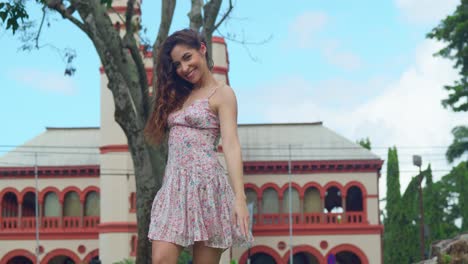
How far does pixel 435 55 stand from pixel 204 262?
3328 centimetres

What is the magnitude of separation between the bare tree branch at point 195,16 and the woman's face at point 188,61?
8953 millimetres

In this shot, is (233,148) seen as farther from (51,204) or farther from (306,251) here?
(51,204)

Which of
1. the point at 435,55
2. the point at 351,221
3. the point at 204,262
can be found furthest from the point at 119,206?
the point at 204,262

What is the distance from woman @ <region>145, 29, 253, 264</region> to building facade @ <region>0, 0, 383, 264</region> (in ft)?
130

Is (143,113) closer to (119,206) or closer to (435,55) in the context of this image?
(435,55)

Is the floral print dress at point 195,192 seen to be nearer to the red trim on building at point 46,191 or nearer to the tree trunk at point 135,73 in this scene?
the tree trunk at point 135,73

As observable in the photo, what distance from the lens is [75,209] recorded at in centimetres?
4906

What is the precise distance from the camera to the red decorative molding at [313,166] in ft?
156

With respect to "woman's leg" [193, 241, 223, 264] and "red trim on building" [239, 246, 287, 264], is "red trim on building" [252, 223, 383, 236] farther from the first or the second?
"woman's leg" [193, 241, 223, 264]

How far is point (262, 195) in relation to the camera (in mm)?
48594

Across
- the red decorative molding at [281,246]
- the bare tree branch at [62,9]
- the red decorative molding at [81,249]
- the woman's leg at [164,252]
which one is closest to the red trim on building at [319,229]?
the red decorative molding at [281,246]

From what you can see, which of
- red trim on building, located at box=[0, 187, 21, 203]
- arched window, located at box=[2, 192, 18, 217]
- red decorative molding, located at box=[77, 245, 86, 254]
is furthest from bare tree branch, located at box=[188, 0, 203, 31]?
arched window, located at box=[2, 192, 18, 217]

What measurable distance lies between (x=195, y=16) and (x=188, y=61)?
9.09 meters

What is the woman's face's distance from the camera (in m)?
5.96
